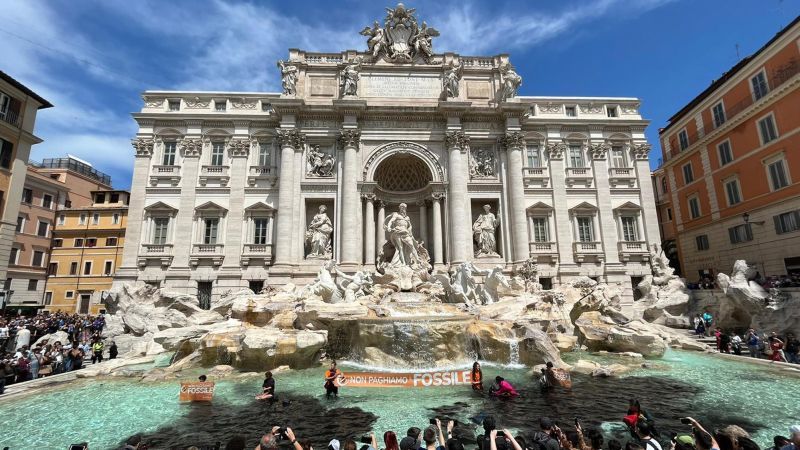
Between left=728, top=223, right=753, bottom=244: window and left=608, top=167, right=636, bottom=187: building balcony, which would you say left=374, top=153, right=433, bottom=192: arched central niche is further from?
left=728, top=223, right=753, bottom=244: window

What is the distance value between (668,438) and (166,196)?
28.6m

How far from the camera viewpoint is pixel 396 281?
21.1 metres

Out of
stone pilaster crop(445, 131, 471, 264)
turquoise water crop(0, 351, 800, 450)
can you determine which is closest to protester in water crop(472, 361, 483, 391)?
turquoise water crop(0, 351, 800, 450)

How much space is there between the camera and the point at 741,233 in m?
24.5

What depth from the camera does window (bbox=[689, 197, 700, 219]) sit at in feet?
94.5

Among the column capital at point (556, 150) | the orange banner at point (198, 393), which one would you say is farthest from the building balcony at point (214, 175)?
the column capital at point (556, 150)

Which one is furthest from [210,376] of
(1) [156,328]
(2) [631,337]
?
(2) [631,337]

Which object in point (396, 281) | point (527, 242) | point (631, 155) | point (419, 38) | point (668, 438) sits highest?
point (419, 38)

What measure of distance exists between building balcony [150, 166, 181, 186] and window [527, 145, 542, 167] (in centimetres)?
2517

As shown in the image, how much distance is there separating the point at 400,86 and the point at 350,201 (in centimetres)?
957

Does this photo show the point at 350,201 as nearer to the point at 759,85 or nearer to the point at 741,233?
the point at 741,233

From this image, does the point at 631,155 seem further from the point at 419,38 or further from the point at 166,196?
the point at 166,196

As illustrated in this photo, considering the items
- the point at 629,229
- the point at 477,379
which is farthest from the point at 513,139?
the point at 477,379

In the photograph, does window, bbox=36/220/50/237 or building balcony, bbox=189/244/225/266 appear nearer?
building balcony, bbox=189/244/225/266
